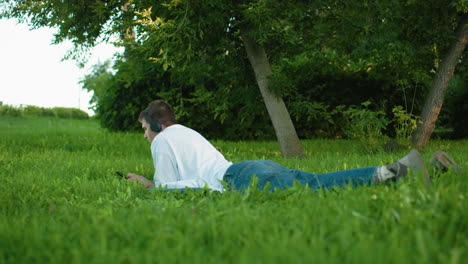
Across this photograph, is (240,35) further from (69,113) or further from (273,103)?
(69,113)

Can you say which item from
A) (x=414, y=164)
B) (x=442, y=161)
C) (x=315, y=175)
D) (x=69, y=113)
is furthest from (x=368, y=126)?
(x=69, y=113)

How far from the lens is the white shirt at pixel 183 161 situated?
161 inches

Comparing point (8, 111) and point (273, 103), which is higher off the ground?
point (273, 103)

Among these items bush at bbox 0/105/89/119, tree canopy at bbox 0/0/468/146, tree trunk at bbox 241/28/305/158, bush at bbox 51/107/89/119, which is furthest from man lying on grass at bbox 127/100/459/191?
bush at bbox 51/107/89/119

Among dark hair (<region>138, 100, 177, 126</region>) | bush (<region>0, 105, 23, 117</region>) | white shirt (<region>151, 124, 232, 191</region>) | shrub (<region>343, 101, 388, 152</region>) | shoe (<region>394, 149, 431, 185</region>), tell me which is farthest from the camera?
bush (<region>0, 105, 23, 117</region>)

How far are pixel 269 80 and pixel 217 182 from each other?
4.44m

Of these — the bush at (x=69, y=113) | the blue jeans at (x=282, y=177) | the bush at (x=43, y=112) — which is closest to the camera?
the blue jeans at (x=282, y=177)

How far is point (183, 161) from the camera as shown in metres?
4.17

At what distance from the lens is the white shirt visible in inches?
161

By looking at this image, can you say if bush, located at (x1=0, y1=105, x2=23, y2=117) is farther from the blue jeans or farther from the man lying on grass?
the blue jeans

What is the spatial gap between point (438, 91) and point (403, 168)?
6.69m

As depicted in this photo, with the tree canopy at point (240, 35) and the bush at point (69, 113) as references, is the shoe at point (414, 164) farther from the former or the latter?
the bush at point (69, 113)

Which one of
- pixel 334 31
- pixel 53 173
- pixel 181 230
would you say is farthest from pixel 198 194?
pixel 334 31

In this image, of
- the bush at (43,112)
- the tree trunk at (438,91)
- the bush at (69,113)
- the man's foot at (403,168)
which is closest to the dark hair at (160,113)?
the man's foot at (403,168)
